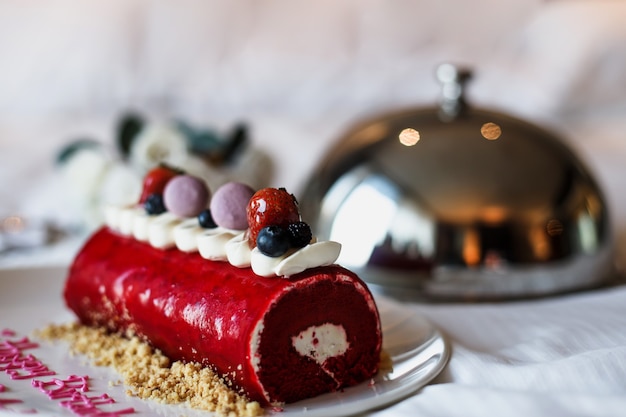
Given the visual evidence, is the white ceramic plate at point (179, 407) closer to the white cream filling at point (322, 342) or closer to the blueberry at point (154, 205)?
the white cream filling at point (322, 342)

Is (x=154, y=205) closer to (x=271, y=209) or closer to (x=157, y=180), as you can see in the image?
(x=157, y=180)

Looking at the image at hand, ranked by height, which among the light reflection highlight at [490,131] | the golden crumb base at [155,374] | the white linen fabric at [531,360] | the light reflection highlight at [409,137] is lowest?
the golden crumb base at [155,374]

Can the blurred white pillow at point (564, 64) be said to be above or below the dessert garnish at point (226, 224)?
above

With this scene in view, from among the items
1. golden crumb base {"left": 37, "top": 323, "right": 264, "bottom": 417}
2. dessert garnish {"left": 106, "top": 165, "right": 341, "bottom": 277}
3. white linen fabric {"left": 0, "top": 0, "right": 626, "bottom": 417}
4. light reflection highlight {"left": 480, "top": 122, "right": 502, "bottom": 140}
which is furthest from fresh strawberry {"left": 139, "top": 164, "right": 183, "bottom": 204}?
white linen fabric {"left": 0, "top": 0, "right": 626, "bottom": 417}

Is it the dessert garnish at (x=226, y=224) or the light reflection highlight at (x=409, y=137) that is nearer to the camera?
the dessert garnish at (x=226, y=224)

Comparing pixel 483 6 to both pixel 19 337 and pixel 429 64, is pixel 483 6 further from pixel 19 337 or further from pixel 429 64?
pixel 19 337

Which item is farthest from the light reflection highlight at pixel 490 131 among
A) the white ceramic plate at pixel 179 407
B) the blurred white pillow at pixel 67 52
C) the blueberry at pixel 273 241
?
the blurred white pillow at pixel 67 52

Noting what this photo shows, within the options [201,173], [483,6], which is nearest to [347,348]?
[201,173]

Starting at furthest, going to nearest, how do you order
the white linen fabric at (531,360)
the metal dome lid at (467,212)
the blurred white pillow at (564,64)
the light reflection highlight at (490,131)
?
the blurred white pillow at (564,64)
the light reflection highlight at (490,131)
the metal dome lid at (467,212)
the white linen fabric at (531,360)
